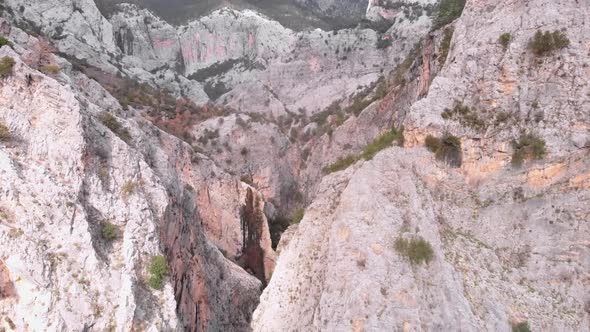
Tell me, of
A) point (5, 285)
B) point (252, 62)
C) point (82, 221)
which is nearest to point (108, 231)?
point (82, 221)

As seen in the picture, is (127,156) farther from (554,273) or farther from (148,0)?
(148,0)

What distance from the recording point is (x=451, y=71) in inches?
1077

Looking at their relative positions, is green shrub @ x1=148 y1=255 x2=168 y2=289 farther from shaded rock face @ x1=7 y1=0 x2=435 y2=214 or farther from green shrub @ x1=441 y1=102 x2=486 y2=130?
shaded rock face @ x1=7 y1=0 x2=435 y2=214

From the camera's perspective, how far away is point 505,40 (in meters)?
26.5

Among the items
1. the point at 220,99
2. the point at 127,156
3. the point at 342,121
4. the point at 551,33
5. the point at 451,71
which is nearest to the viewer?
the point at 127,156

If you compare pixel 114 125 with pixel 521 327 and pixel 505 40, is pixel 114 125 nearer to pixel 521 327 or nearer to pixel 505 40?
pixel 505 40

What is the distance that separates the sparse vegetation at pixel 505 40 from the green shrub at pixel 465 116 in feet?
12.2

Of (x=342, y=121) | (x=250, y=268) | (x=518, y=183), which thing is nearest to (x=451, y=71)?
(x=518, y=183)

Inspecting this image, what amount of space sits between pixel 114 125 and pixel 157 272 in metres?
8.64

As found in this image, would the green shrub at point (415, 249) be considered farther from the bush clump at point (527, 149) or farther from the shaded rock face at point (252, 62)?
the shaded rock face at point (252, 62)

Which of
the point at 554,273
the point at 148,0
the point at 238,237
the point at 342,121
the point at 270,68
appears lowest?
the point at 554,273

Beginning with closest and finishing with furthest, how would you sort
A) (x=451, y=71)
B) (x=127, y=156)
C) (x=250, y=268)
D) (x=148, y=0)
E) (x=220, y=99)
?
(x=127, y=156), (x=451, y=71), (x=250, y=268), (x=220, y=99), (x=148, y=0)

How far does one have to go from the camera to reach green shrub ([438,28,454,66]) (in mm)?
32812

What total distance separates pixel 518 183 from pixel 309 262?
10067 mm
